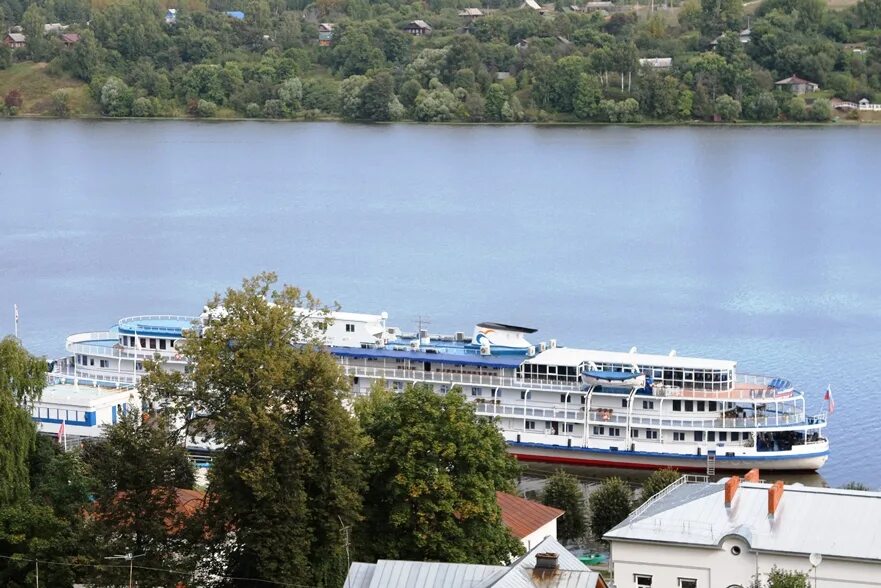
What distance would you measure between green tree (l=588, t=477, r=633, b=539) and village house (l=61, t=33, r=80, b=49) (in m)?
143

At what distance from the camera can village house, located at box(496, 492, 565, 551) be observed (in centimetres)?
3612

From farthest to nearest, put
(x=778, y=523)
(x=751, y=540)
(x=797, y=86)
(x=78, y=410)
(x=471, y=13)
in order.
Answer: (x=471, y=13) → (x=797, y=86) → (x=78, y=410) → (x=778, y=523) → (x=751, y=540)

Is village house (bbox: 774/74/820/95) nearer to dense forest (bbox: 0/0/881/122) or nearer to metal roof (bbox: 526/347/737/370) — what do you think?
dense forest (bbox: 0/0/881/122)

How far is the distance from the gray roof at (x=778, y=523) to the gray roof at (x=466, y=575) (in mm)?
2712

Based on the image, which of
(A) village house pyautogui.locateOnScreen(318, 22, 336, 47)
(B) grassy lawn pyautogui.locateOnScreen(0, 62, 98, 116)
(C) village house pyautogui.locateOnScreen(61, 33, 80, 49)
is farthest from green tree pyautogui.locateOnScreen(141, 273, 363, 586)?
(C) village house pyautogui.locateOnScreen(61, 33, 80, 49)

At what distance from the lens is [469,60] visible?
515 ft

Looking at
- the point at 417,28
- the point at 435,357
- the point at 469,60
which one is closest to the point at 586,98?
the point at 469,60

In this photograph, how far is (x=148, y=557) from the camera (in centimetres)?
3178

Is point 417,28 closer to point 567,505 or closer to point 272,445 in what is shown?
point 567,505

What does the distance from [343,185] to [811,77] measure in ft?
171

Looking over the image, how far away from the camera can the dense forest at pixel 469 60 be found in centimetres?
15162

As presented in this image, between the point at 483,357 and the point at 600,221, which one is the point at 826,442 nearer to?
the point at 483,357

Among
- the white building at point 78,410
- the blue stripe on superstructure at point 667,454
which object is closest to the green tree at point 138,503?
the white building at point 78,410

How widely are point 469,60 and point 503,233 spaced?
64120 millimetres
